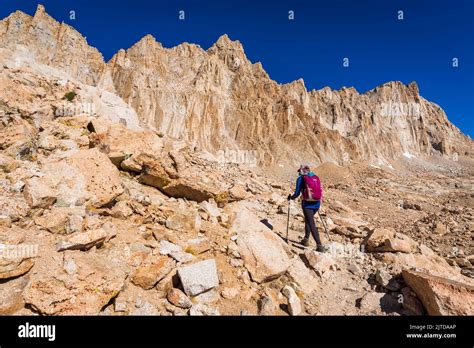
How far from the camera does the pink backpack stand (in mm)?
6160

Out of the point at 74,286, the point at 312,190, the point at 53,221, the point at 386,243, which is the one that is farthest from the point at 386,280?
the point at 53,221

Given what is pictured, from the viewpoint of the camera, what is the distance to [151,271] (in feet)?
12.7

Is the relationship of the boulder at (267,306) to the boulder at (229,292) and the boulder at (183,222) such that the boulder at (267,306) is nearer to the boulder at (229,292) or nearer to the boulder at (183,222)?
the boulder at (229,292)

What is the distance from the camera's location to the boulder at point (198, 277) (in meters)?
3.78

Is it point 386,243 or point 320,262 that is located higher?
point 386,243

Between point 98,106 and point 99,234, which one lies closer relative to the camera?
point 99,234

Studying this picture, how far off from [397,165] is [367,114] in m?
20.4

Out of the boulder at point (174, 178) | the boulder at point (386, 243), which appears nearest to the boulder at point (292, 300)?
the boulder at point (386, 243)

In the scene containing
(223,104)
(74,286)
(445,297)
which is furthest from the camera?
(223,104)

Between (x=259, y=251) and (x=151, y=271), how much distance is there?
6.74 ft

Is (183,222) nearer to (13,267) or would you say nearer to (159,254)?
(159,254)

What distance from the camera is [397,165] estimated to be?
3177 inches

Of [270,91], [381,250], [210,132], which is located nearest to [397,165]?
[270,91]
